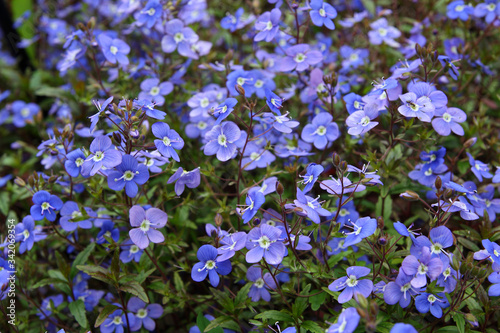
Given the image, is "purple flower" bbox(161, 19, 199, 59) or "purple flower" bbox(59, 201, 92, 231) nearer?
"purple flower" bbox(59, 201, 92, 231)

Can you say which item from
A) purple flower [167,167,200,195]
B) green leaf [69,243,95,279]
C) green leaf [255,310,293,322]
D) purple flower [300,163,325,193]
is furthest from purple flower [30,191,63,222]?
purple flower [300,163,325,193]

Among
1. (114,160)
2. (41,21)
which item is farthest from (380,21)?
(41,21)

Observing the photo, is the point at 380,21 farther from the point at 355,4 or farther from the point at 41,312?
the point at 41,312

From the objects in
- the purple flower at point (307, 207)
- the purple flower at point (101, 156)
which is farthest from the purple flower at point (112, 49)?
the purple flower at point (307, 207)

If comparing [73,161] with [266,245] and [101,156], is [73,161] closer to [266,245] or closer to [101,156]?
[101,156]

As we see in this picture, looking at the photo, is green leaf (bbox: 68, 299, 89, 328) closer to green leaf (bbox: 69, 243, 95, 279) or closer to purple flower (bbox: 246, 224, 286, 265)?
green leaf (bbox: 69, 243, 95, 279)

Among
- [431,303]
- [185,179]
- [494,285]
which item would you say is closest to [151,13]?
[185,179]

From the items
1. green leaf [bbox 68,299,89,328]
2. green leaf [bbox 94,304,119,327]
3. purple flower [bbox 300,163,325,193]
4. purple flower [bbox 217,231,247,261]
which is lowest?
green leaf [bbox 68,299,89,328]
